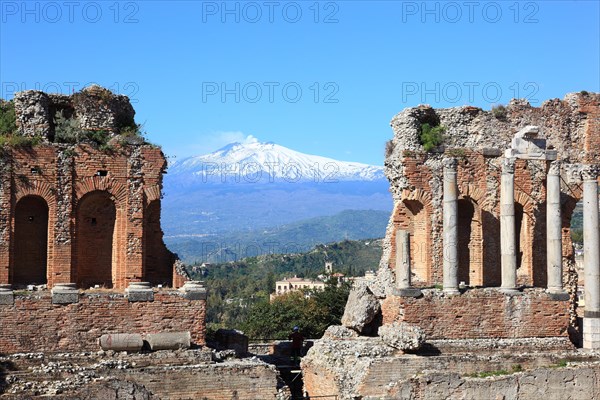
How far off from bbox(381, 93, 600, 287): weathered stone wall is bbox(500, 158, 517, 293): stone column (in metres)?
1.38

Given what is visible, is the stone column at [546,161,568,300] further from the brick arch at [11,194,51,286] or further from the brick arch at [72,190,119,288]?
the brick arch at [11,194,51,286]

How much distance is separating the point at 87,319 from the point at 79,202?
506 centimetres

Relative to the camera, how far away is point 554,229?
1278 inches

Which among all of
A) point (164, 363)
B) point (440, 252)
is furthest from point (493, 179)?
point (164, 363)

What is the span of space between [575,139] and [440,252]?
308 inches

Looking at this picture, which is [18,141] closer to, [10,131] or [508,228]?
[10,131]

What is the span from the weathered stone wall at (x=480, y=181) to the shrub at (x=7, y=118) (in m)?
13.9

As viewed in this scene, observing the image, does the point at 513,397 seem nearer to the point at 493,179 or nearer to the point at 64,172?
the point at 493,179

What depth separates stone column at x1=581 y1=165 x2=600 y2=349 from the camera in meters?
31.6

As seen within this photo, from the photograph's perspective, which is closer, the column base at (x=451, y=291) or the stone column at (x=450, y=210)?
the column base at (x=451, y=291)

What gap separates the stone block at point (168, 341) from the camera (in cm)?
2608

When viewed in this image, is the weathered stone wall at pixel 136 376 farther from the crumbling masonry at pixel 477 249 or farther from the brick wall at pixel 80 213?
the brick wall at pixel 80 213

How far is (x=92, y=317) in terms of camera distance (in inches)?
1045

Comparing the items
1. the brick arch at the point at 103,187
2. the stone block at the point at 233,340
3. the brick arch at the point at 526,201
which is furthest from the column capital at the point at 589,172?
the brick arch at the point at 103,187
